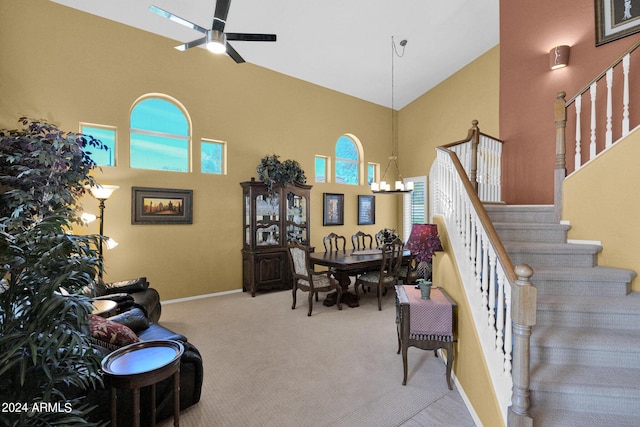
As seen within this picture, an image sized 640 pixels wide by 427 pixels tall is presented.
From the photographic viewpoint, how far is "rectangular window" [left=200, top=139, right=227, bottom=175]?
5.43m

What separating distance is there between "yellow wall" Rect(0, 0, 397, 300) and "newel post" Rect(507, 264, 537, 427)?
4730 mm

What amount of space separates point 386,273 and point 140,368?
363 centimetres

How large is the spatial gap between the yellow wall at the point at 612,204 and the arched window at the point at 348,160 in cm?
484

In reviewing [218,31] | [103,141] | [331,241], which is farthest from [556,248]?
[103,141]

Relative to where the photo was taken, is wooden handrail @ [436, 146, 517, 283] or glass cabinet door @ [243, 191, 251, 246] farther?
→ glass cabinet door @ [243, 191, 251, 246]

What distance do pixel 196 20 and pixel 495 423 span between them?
5.46 meters

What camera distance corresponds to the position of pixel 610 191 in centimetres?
265

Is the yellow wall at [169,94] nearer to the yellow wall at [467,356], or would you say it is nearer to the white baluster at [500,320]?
the yellow wall at [467,356]

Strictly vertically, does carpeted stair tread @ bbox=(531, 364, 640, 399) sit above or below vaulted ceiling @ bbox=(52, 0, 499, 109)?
below

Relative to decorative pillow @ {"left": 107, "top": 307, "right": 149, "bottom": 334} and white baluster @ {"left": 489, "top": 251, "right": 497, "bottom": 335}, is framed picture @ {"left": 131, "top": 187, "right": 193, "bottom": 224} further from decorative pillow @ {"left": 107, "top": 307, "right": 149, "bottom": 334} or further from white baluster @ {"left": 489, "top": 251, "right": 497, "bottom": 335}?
white baluster @ {"left": 489, "top": 251, "right": 497, "bottom": 335}

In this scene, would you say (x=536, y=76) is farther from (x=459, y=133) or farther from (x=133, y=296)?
(x=133, y=296)

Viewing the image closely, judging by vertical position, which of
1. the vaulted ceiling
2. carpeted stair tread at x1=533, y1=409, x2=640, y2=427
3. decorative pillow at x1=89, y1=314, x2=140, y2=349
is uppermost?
the vaulted ceiling

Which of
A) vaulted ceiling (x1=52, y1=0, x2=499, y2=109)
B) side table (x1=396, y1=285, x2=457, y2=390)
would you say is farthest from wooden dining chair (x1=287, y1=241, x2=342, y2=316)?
vaulted ceiling (x1=52, y1=0, x2=499, y2=109)

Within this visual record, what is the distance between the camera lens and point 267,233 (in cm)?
565
